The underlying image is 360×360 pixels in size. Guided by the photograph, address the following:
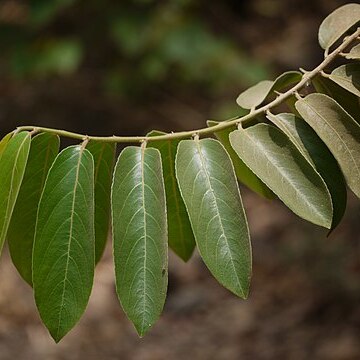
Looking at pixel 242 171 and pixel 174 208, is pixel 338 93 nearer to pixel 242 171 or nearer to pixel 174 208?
pixel 242 171

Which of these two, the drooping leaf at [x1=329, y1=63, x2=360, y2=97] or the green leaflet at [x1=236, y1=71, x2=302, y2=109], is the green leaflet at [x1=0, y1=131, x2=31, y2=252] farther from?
the drooping leaf at [x1=329, y1=63, x2=360, y2=97]

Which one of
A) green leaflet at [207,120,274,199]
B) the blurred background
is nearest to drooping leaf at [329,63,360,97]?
green leaflet at [207,120,274,199]

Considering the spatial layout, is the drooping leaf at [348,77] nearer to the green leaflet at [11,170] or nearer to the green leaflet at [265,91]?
the green leaflet at [265,91]

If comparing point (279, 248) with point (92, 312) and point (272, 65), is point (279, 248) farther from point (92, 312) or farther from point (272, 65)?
point (272, 65)

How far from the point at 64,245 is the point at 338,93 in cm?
44

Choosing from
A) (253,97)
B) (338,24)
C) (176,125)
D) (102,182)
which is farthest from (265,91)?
(176,125)

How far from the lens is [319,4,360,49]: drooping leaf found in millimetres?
1183

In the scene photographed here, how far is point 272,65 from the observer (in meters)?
5.23

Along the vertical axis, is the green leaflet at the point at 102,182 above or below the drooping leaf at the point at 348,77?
below

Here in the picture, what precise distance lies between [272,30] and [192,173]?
5360 mm

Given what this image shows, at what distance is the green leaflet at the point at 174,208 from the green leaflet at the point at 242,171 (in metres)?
0.07

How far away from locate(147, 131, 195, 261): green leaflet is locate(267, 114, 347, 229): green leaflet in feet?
0.52

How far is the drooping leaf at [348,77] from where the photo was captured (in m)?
1.07

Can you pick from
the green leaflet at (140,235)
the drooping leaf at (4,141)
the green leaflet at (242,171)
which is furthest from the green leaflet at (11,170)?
the green leaflet at (242,171)
